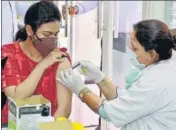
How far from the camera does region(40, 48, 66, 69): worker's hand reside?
2.06 metres

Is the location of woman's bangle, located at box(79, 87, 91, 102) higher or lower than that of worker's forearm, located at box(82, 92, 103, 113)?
higher

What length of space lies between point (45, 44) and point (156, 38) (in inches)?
28.4

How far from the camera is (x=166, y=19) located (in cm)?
347

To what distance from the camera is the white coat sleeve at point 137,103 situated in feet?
5.16

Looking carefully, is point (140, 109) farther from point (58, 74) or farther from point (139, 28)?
point (58, 74)

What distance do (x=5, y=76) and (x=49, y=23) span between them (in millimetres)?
399

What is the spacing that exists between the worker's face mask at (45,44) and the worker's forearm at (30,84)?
10 cm

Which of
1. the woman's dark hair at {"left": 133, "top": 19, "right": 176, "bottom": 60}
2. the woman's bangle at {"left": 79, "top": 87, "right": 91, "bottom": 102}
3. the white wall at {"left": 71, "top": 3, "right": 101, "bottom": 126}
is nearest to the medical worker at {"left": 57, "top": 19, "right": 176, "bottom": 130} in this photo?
the woman's dark hair at {"left": 133, "top": 19, "right": 176, "bottom": 60}

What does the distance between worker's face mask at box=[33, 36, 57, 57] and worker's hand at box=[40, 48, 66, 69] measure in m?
0.03

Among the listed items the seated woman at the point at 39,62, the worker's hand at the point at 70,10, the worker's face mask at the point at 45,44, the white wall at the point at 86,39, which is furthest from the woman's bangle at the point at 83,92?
the white wall at the point at 86,39

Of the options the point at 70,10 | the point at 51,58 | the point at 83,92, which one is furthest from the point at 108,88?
the point at 70,10

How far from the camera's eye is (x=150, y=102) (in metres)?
Answer: 1.57

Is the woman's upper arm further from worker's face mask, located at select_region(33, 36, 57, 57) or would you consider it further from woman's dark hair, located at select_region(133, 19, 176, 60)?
woman's dark hair, located at select_region(133, 19, 176, 60)

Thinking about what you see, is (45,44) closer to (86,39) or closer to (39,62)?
(39,62)
